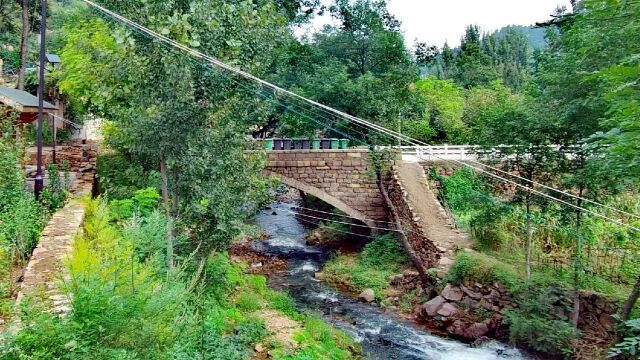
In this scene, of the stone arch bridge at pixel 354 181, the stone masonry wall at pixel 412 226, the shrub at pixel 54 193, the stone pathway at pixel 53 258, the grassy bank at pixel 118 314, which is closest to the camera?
the grassy bank at pixel 118 314

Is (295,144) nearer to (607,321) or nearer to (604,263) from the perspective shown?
(604,263)

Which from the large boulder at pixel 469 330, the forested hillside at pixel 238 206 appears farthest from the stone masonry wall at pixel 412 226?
the large boulder at pixel 469 330

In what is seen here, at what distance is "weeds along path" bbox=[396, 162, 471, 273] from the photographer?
1245 centimetres

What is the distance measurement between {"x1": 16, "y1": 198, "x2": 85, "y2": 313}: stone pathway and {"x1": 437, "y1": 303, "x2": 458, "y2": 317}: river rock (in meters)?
7.52

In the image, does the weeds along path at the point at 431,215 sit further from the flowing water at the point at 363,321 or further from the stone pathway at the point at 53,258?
the stone pathway at the point at 53,258

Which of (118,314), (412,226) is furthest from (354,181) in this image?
(118,314)

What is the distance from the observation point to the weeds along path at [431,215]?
12455mm

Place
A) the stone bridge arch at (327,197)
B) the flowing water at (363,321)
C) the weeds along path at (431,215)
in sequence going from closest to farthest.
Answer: the flowing water at (363,321) < the weeds along path at (431,215) < the stone bridge arch at (327,197)

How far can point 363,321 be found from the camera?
1134cm

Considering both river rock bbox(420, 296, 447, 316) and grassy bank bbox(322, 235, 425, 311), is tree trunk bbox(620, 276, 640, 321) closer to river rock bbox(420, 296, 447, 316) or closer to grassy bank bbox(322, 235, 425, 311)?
river rock bbox(420, 296, 447, 316)

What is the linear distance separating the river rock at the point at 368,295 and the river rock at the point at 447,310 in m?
2.00

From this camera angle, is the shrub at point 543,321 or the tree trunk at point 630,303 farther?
the shrub at point 543,321

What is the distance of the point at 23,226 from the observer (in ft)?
20.0

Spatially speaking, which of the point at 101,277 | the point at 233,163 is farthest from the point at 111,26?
the point at 101,277
